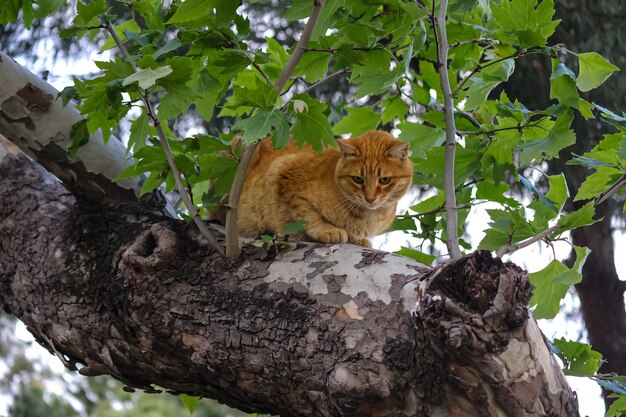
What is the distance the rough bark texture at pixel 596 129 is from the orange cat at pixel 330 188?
92cm

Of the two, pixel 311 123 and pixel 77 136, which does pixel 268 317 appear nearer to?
pixel 311 123

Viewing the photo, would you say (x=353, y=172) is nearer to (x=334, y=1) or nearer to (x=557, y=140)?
(x=557, y=140)

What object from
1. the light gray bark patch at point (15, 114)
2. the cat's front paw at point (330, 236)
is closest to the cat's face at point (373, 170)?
the cat's front paw at point (330, 236)

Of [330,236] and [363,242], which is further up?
[330,236]

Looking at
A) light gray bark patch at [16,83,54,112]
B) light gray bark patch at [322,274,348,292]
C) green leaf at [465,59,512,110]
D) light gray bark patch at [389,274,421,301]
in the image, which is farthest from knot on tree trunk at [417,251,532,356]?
light gray bark patch at [16,83,54,112]

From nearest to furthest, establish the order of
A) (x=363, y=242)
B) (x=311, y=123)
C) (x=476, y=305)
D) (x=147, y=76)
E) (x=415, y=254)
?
(x=476, y=305), (x=147, y=76), (x=311, y=123), (x=415, y=254), (x=363, y=242)

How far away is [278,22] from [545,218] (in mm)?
2468

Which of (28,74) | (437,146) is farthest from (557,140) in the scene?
(28,74)

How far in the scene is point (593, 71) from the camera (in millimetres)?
1922

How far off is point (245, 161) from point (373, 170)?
1.29m

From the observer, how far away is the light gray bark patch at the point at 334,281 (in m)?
1.74

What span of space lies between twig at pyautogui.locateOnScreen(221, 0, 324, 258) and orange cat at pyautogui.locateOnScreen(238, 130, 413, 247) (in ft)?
2.20

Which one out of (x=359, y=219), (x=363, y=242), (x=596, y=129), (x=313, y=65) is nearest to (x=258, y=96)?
(x=313, y=65)

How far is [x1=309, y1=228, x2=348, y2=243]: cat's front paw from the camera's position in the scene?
2553 millimetres
